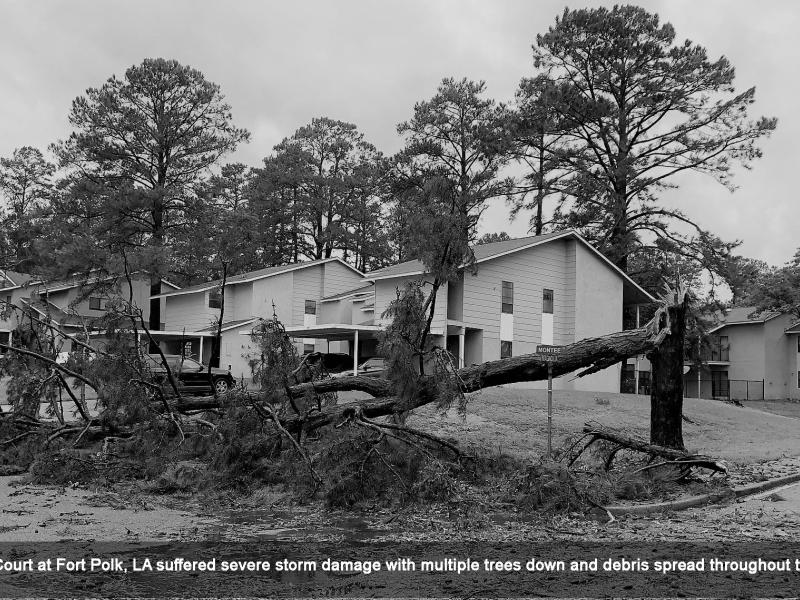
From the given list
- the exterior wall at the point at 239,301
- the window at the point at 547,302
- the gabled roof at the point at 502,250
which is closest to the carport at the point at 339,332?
the gabled roof at the point at 502,250

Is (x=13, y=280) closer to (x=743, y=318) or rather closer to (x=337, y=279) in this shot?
(x=337, y=279)

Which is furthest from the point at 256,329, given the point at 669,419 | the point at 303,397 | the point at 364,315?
the point at 364,315

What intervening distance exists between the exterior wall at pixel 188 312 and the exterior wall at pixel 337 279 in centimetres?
574

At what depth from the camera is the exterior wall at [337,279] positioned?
134 ft

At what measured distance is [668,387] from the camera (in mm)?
11391

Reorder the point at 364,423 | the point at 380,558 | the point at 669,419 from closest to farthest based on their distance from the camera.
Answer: the point at 380,558
the point at 364,423
the point at 669,419

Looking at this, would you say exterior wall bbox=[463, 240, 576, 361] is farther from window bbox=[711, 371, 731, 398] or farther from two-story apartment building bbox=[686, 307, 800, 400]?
window bbox=[711, 371, 731, 398]

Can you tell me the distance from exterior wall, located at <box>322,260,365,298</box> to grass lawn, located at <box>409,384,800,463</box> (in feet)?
55.6

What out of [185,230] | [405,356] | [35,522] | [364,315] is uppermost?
[185,230]

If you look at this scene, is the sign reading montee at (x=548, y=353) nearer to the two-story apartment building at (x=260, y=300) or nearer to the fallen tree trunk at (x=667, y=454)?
the fallen tree trunk at (x=667, y=454)

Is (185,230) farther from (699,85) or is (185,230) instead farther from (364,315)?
(699,85)

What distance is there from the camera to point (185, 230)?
40062 millimetres

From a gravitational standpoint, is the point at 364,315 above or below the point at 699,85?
below

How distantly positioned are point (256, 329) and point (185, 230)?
31.8m
